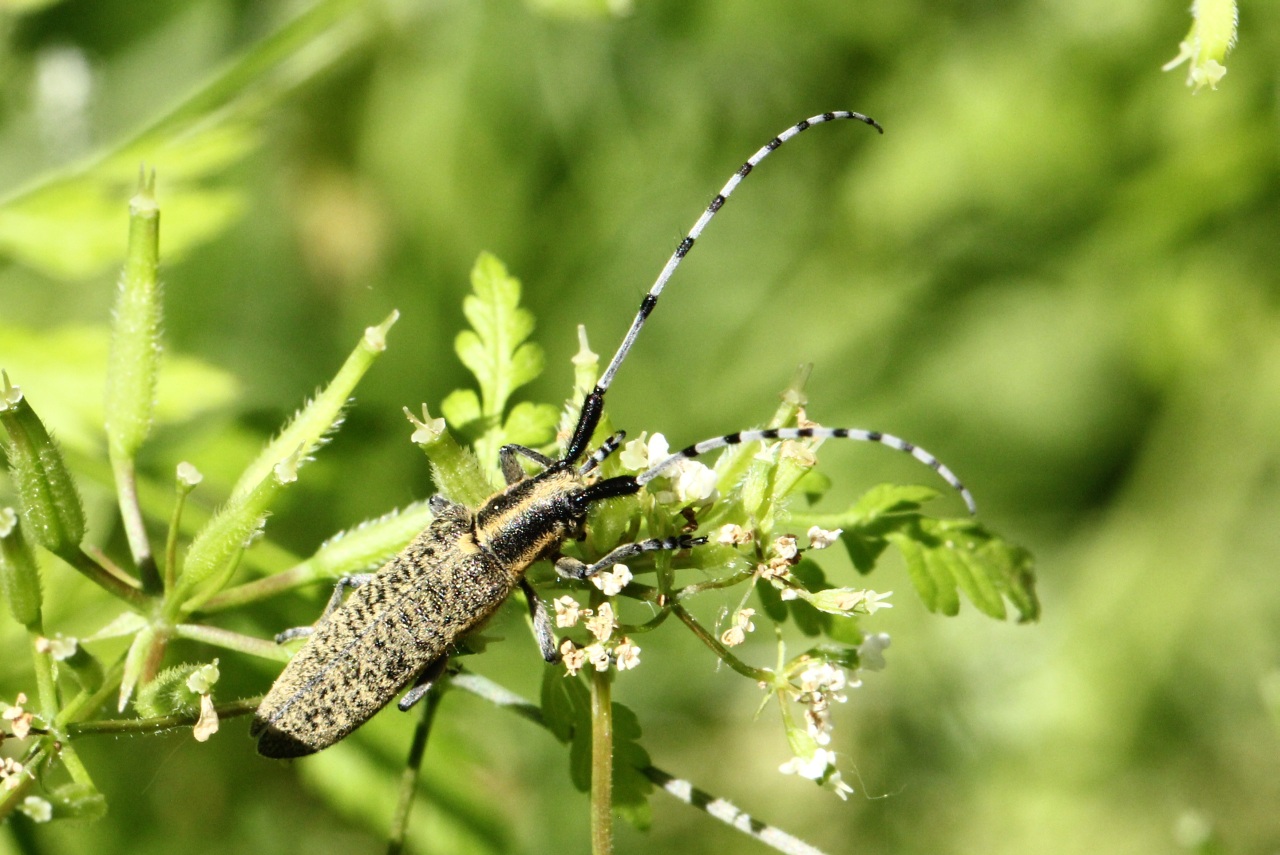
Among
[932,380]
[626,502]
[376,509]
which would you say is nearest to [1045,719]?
[932,380]

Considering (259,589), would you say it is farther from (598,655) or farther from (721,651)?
(721,651)

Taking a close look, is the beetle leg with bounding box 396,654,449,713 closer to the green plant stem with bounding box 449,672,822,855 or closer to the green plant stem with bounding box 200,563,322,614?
the green plant stem with bounding box 449,672,822,855

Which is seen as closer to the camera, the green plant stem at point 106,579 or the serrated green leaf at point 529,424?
the green plant stem at point 106,579

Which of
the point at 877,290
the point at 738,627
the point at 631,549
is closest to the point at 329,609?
the point at 631,549

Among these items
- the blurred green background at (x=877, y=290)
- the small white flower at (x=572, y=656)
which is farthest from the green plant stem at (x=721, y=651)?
the blurred green background at (x=877, y=290)

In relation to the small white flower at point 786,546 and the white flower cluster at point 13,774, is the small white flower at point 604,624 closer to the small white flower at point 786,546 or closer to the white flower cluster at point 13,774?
the small white flower at point 786,546

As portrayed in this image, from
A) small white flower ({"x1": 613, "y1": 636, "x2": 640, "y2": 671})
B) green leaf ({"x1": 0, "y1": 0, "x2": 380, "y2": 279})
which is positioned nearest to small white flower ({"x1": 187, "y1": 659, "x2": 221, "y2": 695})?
small white flower ({"x1": 613, "y1": 636, "x2": 640, "y2": 671})

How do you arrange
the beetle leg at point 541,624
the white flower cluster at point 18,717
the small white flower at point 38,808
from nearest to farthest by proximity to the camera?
the small white flower at point 38,808, the white flower cluster at point 18,717, the beetle leg at point 541,624
